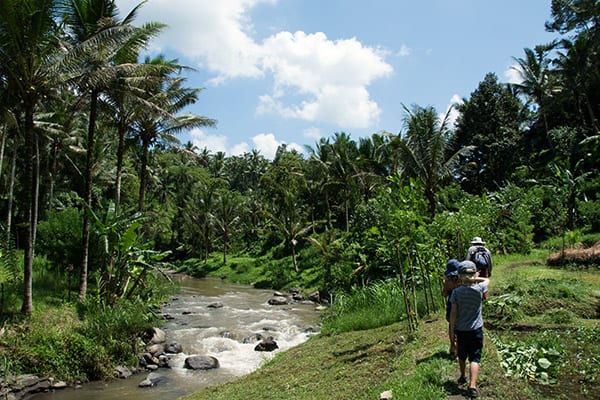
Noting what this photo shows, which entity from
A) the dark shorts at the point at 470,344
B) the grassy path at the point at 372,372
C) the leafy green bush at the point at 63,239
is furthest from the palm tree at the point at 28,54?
the dark shorts at the point at 470,344

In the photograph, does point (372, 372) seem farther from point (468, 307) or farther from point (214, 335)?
point (214, 335)

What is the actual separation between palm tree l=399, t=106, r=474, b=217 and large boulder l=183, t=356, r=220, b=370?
12.3m

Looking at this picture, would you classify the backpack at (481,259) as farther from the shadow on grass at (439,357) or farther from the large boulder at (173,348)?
the large boulder at (173,348)

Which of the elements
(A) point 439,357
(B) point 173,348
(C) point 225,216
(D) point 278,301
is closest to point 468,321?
(A) point 439,357

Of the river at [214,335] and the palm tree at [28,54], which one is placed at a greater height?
the palm tree at [28,54]

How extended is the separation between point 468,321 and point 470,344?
28cm

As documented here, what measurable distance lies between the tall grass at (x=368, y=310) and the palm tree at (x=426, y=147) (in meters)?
9.00

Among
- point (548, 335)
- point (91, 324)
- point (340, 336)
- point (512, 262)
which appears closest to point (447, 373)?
point (548, 335)

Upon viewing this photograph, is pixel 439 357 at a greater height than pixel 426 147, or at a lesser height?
lesser

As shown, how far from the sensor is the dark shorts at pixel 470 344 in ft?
17.9

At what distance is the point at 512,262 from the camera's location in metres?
16.8

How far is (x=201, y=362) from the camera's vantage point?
13.5 meters

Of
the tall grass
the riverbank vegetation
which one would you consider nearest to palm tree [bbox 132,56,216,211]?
the riverbank vegetation

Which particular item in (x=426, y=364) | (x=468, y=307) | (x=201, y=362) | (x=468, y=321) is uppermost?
(x=468, y=307)
